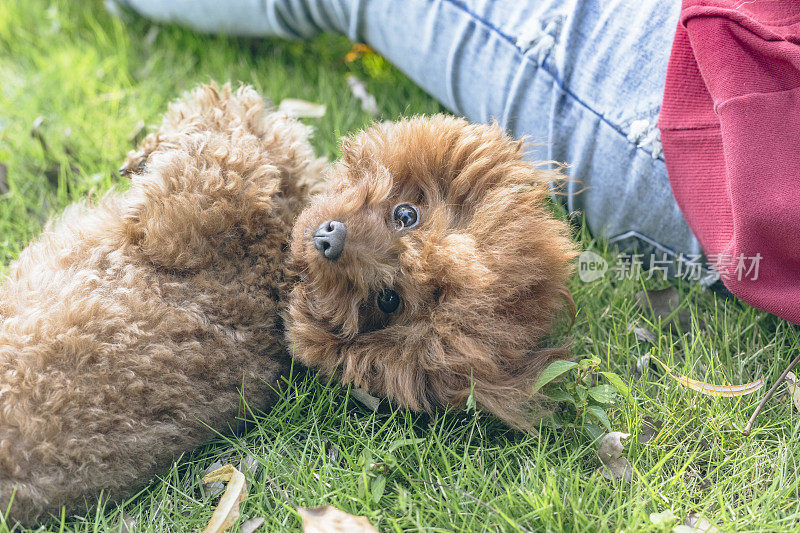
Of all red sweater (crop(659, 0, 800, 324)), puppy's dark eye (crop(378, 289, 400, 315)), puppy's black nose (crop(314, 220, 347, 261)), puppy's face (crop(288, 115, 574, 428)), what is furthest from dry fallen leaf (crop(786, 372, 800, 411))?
puppy's black nose (crop(314, 220, 347, 261))

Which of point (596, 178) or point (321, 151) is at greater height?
point (596, 178)

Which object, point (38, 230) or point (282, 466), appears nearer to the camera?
point (282, 466)

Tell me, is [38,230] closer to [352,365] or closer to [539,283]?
[352,365]

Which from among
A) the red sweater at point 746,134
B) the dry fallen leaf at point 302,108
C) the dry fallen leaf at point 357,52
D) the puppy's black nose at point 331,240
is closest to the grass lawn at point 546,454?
the red sweater at point 746,134

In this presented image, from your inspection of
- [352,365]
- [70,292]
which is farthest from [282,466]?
[70,292]

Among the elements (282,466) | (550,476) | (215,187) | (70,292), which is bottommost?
(282,466)

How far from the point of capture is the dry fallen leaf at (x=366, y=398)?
2209 millimetres

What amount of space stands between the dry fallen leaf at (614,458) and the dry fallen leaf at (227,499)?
1163 millimetres

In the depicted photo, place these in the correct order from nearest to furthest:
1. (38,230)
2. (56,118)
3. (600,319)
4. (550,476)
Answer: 1. (550,476)
2. (600,319)
3. (38,230)
4. (56,118)

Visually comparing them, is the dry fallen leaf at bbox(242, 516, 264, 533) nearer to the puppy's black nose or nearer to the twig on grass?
the puppy's black nose

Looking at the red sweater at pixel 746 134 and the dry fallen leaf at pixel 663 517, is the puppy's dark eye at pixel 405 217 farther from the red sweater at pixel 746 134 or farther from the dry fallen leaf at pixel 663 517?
the dry fallen leaf at pixel 663 517

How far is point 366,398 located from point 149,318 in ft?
2.43

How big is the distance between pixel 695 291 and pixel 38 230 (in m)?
2.95

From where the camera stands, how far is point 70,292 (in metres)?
2.04
